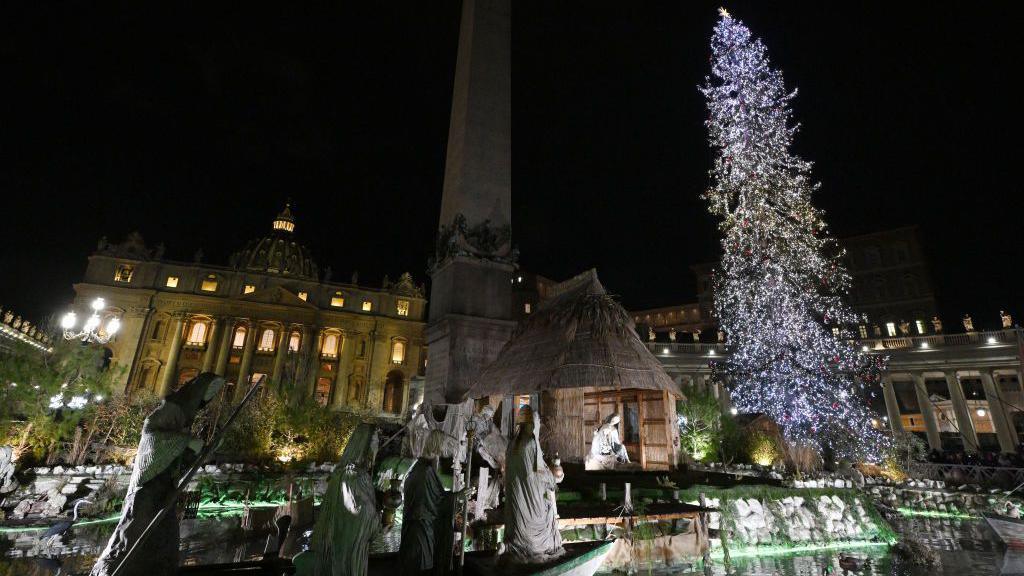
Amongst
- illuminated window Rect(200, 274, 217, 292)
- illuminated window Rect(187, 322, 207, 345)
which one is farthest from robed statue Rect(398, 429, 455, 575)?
illuminated window Rect(200, 274, 217, 292)

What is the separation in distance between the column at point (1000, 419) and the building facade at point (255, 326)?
4831 centimetres

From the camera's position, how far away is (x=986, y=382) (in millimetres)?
29875

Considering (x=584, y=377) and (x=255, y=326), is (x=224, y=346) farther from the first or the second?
(x=584, y=377)

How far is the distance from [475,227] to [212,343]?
58.8 metres

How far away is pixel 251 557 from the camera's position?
842 cm

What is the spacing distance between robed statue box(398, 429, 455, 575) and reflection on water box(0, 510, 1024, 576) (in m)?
3.08

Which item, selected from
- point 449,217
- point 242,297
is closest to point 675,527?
point 449,217

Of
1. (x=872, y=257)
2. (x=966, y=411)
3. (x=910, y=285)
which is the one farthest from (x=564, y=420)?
(x=872, y=257)

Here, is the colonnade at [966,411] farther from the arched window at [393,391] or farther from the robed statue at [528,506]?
the arched window at [393,391]

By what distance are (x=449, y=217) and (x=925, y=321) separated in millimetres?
47841

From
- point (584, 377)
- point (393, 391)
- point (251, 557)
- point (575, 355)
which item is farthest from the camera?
point (393, 391)

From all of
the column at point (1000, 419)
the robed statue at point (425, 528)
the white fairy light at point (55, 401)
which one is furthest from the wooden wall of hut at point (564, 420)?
the column at point (1000, 419)

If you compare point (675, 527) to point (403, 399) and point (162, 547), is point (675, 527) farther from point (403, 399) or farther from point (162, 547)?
point (403, 399)

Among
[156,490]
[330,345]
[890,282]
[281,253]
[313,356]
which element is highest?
[281,253]
